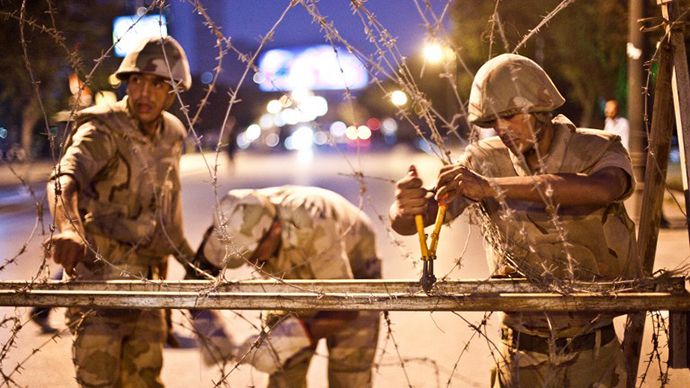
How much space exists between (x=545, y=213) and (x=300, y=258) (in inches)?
50.3

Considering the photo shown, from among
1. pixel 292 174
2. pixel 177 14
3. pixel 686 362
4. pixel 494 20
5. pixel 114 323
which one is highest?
pixel 292 174

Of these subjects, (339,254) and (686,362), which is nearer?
(686,362)

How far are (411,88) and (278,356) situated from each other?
1.62m

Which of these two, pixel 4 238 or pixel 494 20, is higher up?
pixel 4 238

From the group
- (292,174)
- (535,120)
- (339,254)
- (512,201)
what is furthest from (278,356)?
(292,174)

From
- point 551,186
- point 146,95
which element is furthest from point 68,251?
point 551,186

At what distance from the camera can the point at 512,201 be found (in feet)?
10.6

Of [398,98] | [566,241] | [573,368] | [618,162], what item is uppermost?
[398,98]

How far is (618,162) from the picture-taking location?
9.85 feet

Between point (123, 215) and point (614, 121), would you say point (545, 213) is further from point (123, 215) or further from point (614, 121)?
point (614, 121)

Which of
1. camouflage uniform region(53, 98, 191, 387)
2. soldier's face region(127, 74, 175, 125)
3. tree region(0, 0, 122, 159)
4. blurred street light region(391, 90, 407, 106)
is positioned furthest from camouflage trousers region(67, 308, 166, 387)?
tree region(0, 0, 122, 159)

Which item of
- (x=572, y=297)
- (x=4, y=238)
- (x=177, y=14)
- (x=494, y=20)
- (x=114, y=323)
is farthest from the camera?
(x=4, y=238)

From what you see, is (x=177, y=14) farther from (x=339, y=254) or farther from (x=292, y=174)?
(x=292, y=174)

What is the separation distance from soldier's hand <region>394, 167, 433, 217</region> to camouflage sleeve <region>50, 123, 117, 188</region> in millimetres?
1792
